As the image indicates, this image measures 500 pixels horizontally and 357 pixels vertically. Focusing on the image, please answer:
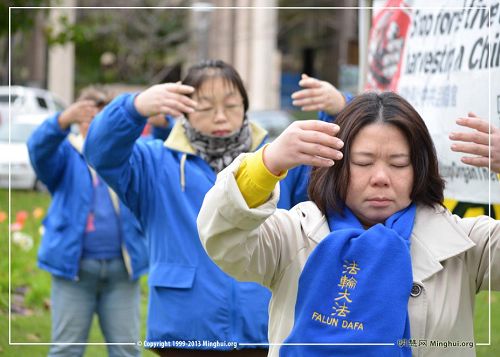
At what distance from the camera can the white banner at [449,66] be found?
3.12 metres

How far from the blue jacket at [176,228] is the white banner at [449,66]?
0.54 meters

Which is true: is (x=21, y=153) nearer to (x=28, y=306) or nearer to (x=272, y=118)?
(x=272, y=118)

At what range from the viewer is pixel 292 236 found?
93.2 inches

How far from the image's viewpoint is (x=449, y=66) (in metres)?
3.43

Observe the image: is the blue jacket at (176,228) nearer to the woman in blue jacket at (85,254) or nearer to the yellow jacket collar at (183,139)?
the yellow jacket collar at (183,139)

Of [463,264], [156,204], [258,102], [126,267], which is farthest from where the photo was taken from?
[258,102]

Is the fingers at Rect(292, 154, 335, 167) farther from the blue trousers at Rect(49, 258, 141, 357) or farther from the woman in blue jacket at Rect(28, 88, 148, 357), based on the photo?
the blue trousers at Rect(49, 258, 141, 357)

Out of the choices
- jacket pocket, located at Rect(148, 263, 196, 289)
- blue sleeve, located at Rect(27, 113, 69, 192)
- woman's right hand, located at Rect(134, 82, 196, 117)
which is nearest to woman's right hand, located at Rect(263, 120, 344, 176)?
woman's right hand, located at Rect(134, 82, 196, 117)

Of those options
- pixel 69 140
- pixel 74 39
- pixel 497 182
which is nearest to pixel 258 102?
pixel 74 39

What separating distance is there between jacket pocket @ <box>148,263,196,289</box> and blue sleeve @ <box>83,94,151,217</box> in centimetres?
32

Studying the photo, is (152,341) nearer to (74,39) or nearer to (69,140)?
(69,140)

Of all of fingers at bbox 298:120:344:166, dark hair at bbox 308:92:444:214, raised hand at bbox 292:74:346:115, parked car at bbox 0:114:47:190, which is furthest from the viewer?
parked car at bbox 0:114:47:190

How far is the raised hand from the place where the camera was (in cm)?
328

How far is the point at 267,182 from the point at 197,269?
4.71 ft
